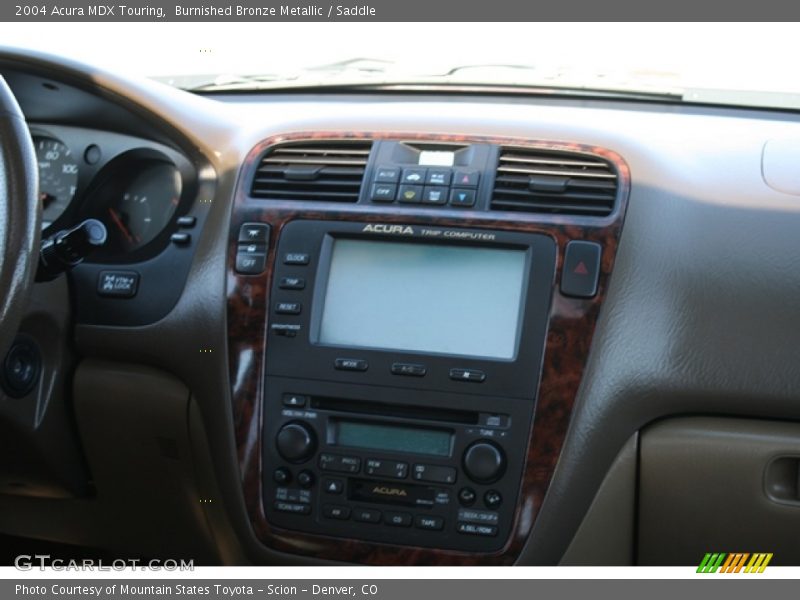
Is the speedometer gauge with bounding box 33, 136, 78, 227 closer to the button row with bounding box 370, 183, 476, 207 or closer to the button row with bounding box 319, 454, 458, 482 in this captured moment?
the button row with bounding box 370, 183, 476, 207

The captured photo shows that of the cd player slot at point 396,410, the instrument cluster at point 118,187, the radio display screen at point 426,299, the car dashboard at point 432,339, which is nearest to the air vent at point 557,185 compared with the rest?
the car dashboard at point 432,339

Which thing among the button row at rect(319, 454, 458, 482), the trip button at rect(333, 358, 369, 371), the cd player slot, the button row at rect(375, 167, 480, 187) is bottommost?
the button row at rect(319, 454, 458, 482)

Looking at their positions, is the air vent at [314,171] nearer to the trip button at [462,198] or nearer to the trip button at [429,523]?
the trip button at [462,198]

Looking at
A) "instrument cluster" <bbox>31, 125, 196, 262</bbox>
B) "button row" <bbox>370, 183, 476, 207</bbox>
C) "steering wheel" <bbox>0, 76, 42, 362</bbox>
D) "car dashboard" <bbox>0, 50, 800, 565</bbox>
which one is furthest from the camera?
"instrument cluster" <bbox>31, 125, 196, 262</bbox>

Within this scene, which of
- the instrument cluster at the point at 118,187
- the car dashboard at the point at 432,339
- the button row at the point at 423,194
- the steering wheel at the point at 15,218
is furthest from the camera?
the instrument cluster at the point at 118,187

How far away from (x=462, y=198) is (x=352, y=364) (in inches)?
15.7

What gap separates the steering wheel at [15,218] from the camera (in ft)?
5.05

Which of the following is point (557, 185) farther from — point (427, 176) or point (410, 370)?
point (410, 370)

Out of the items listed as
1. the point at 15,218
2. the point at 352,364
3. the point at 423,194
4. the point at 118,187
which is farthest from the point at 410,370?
the point at 118,187

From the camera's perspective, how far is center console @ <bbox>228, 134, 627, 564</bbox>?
1981 mm

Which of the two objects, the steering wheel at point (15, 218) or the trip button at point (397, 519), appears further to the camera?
the trip button at point (397, 519)

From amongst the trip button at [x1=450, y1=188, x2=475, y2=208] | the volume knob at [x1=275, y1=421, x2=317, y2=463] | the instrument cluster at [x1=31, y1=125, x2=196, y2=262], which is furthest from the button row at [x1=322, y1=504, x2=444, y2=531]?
the instrument cluster at [x1=31, y1=125, x2=196, y2=262]

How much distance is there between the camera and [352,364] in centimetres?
204

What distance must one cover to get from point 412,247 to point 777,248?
700mm
